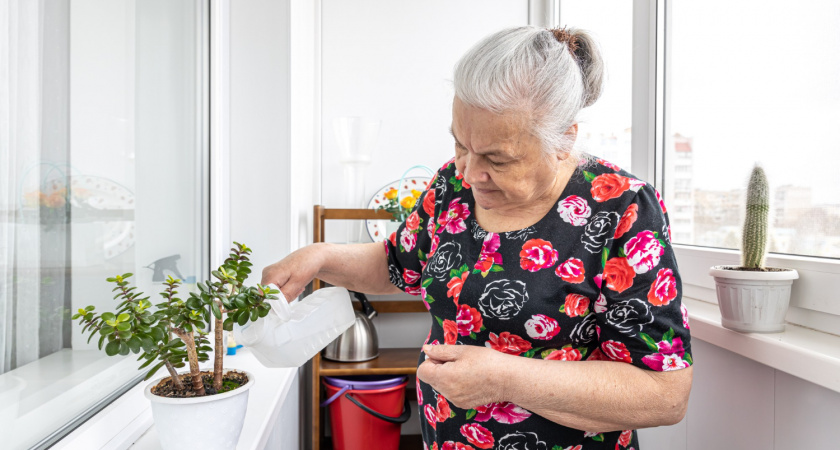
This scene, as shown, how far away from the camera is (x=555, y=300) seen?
91cm

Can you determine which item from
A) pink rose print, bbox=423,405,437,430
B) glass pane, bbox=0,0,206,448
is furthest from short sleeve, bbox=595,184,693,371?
glass pane, bbox=0,0,206,448

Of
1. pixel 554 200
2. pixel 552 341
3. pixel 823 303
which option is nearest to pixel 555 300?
pixel 552 341

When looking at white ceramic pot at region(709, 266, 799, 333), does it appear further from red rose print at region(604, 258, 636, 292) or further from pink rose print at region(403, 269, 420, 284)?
pink rose print at region(403, 269, 420, 284)

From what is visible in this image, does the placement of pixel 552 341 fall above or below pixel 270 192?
below

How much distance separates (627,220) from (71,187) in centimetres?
83

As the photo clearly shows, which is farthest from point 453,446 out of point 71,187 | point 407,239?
point 71,187

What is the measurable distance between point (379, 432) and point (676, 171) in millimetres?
1379

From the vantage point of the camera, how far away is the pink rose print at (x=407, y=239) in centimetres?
117

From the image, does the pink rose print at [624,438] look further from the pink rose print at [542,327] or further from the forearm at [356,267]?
the forearm at [356,267]

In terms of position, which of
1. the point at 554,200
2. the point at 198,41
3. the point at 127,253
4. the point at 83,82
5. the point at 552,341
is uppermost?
the point at 198,41

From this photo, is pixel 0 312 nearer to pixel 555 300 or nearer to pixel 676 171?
pixel 555 300

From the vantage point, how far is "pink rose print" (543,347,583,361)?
94cm

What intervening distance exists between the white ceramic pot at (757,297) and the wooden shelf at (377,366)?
1332mm

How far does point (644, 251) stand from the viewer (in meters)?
0.85
